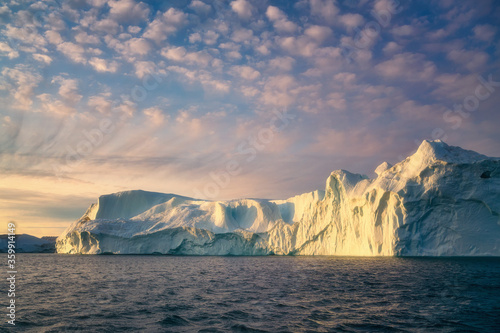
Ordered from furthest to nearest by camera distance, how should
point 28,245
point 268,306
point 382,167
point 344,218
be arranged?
point 28,245 < point 344,218 < point 382,167 < point 268,306

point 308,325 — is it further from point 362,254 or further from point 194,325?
point 362,254

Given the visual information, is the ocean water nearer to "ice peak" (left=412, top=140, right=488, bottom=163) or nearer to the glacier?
the glacier

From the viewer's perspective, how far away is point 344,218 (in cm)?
4347

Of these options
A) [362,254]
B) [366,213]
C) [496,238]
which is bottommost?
[362,254]

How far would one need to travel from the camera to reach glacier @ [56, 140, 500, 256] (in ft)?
107

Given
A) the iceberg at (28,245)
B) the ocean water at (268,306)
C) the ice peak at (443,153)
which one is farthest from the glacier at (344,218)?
the iceberg at (28,245)

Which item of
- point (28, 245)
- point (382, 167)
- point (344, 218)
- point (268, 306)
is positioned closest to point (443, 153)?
point (382, 167)

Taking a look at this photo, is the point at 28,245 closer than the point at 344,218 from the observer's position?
No

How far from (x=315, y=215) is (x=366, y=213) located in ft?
32.4

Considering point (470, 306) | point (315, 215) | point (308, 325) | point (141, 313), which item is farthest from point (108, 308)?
point (315, 215)

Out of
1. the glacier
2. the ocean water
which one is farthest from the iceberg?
the ocean water

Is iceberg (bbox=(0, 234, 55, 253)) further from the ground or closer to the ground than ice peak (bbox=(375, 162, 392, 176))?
closer to the ground

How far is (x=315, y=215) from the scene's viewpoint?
4769 centimetres

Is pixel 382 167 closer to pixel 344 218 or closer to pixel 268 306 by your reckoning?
pixel 344 218
